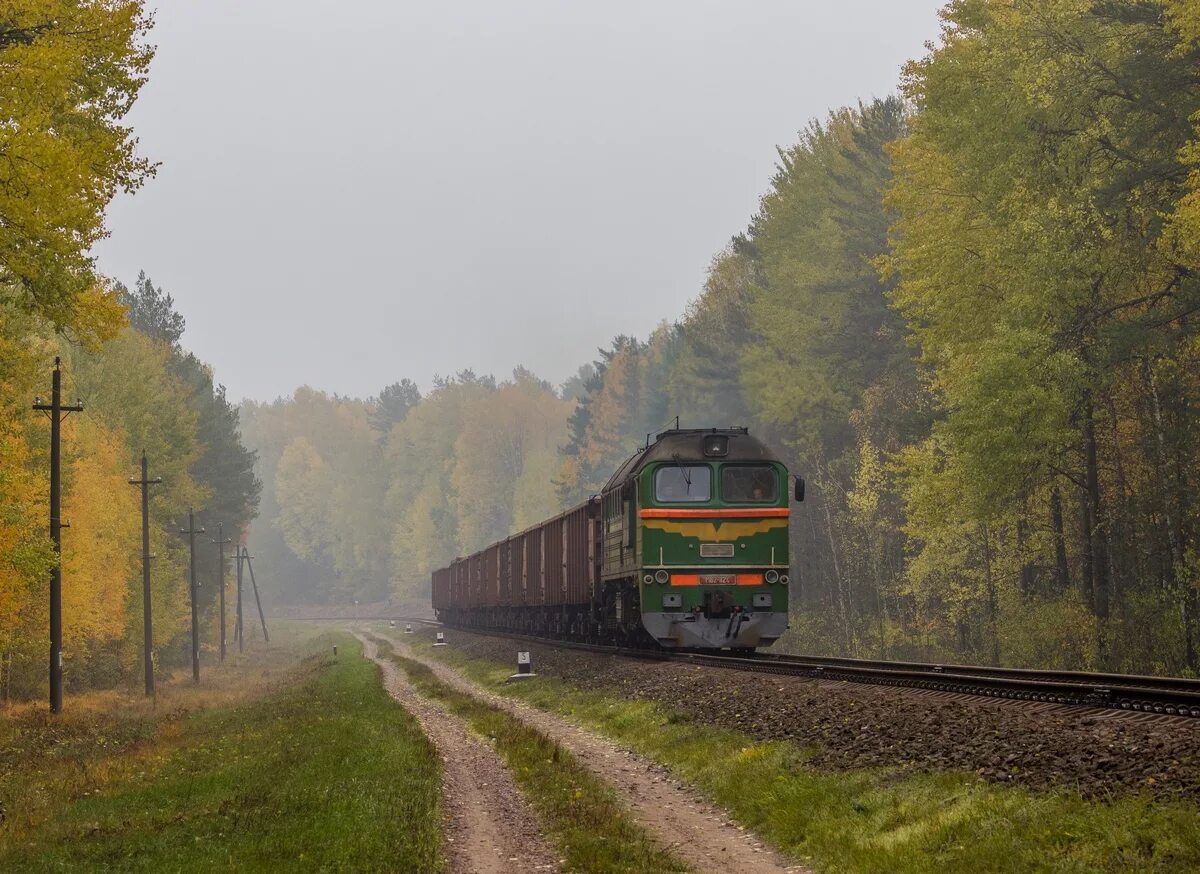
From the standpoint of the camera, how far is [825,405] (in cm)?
4834

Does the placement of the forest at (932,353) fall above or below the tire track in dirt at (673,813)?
above

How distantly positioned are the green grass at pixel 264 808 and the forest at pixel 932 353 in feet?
21.2

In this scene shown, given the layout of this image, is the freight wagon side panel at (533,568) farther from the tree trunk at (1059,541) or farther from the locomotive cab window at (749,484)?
the tree trunk at (1059,541)

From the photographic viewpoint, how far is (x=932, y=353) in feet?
105

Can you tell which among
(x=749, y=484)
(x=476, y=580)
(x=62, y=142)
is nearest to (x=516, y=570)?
(x=476, y=580)

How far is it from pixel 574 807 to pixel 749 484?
14026mm

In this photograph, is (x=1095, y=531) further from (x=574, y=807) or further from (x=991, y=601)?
(x=574, y=807)

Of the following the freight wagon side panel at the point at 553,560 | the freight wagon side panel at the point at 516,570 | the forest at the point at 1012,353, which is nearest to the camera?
the forest at the point at 1012,353

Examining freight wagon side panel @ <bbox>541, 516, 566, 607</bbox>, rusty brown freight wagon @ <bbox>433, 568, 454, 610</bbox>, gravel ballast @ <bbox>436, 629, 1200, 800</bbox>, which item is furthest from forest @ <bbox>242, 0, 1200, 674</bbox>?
Result: rusty brown freight wagon @ <bbox>433, 568, 454, 610</bbox>

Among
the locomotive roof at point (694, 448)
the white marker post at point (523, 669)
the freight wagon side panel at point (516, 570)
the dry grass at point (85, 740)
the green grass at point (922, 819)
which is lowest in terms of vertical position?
the dry grass at point (85, 740)

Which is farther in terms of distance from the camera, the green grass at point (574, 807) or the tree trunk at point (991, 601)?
the tree trunk at point (991, 601)

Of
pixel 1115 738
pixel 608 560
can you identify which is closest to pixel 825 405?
pixel 608 560

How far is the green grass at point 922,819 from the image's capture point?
25.7ft

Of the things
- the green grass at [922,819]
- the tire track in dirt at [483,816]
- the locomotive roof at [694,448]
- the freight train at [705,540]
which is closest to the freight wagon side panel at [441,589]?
the freight train at [705,540]
